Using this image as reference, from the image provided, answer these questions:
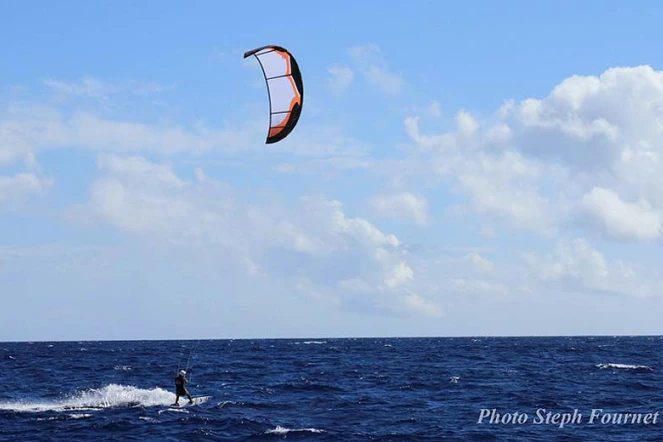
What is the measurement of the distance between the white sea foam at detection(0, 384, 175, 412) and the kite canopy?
54.6ft

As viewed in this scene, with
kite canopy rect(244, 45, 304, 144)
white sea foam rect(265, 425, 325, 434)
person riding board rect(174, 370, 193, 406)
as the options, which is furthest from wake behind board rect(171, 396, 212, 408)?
kite canopy rect(244, 45, 304, 144)

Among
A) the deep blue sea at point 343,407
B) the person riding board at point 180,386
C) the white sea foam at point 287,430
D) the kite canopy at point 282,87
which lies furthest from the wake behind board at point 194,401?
the kite canopy at point 282,87

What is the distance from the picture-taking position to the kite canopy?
1881 centimetres

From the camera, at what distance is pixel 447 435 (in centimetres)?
2438

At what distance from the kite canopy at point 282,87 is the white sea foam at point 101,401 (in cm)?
1663

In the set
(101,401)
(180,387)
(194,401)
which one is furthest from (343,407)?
(101,401)

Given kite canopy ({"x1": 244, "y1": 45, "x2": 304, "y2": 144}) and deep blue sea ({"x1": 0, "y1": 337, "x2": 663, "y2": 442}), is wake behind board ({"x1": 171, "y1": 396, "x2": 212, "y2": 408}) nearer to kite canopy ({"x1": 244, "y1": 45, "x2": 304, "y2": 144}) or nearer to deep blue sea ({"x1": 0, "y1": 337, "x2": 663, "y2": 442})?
deep blue sea ({"x1": 0, "y1": 337, "x2": 663, "y2": 442})

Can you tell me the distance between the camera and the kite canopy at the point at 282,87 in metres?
18.8

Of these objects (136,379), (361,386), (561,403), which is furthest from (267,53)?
(136,379)

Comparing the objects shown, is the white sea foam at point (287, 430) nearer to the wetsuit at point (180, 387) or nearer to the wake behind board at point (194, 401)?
the wetsuit at point (180, 387)

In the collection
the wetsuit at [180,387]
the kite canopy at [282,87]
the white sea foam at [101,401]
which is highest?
the kite canopy at [282,87]

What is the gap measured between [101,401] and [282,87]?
62.3 ft

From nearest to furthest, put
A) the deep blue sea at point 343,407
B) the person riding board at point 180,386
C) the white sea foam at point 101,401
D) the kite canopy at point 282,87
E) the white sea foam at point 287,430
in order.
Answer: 1. the kite canopy at point 282,87
2. the white sea foam at point 287,430
3. the deep blue sea at point 343,407
4. the person riding board at point 180,386
5. the white sea foam at point 101,401

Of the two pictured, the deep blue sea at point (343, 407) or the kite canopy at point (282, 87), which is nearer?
the kite canopy at point (282, 87)
